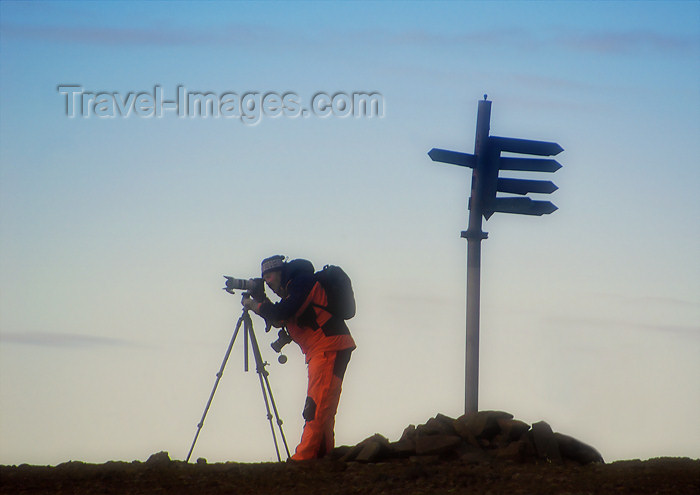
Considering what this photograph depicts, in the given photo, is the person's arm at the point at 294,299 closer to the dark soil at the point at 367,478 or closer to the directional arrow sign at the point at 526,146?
the dark soil at the point at 367,478

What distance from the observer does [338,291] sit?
1307 cm

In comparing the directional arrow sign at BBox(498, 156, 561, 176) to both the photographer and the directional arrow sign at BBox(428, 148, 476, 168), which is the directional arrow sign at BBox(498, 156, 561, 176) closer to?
the directional arrow sign at BBox(428, 148, 476, 168)

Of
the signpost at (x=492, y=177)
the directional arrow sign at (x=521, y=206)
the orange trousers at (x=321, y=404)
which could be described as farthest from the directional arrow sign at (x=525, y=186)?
the orange trousers at (x=321, y=404)

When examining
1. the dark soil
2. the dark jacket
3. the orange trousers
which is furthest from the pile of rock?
the dark jacket

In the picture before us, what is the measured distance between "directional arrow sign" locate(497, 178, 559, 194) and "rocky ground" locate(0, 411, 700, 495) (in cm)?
328

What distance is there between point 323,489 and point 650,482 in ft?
12.3

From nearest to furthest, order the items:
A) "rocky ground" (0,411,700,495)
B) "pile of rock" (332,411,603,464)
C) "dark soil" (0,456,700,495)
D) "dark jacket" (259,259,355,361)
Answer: "dark soil" (0,456,700,495) < "rocky ground" (0,411,700,495) < "pile of rock" (332,411,603,464) < "dark jacket" (259,259,355,361)

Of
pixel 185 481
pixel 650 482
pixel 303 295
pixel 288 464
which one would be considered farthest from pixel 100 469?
pixel 650 482

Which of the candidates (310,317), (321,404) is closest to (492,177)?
(310,317)

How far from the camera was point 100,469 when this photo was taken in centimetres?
1266

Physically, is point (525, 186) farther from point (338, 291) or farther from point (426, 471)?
point (426, 471)

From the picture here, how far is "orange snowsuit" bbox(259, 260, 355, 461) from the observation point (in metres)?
13.0

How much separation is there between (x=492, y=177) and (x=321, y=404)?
4135 millimetres

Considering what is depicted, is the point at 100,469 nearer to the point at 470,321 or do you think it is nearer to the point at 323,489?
the point at 323,489
